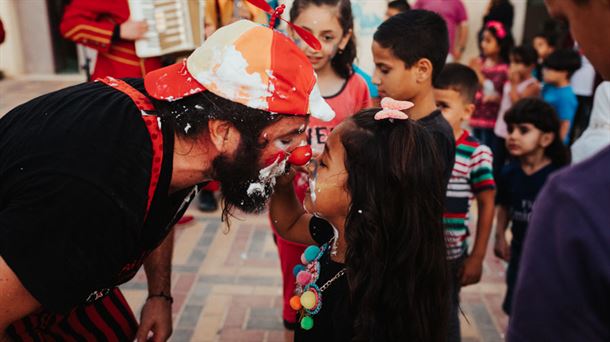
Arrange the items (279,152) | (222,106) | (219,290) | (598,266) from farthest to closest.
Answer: (219,290), (279,152), (222,106), (598,266)

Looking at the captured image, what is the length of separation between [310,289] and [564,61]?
14.6 feet

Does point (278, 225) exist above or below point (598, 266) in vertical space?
below

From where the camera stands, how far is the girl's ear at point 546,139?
3.41m

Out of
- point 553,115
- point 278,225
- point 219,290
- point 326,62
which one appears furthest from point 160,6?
point 553,115

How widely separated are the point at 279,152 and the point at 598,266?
112 centimetres

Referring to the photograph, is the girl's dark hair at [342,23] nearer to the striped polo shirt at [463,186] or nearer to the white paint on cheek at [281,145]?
the striped polo shirt at [463,186]

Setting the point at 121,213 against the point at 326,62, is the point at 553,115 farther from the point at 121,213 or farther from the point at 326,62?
the point at 121,213

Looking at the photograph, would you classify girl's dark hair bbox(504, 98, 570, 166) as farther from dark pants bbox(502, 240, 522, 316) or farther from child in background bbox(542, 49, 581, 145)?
child in background bbox(542, 49, 581, 145)

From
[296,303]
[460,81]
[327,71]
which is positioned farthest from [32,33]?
[296,303]

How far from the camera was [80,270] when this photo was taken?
1.39 meters

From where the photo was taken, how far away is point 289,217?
2225 mm

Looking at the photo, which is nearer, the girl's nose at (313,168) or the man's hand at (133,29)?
the girl's nose at (313,168)

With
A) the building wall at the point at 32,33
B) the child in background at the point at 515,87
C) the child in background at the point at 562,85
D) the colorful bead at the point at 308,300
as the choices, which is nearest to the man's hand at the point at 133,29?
the colorful bead at the point at 308,300

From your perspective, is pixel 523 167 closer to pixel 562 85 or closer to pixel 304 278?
pixel 304 278
